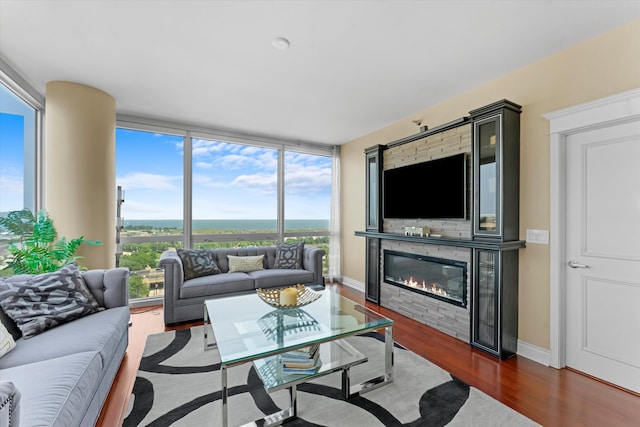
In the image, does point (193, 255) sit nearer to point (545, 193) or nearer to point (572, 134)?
point (545, 193)

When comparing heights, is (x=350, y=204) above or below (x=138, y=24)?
below

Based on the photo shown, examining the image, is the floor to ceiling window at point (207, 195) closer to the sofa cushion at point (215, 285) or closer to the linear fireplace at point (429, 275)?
the sofa cushion at point (215, 285)

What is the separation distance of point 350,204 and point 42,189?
13.9 ft

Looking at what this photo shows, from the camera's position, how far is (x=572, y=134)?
2436 mm

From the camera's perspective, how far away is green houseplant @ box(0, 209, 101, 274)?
2.56m

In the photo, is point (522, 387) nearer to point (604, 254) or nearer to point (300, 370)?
point (604, 254)

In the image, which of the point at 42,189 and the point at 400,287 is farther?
the point at 400,287

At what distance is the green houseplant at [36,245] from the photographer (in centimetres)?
256

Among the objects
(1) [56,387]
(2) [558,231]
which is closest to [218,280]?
(1) [56,387]

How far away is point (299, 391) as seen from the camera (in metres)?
2.10

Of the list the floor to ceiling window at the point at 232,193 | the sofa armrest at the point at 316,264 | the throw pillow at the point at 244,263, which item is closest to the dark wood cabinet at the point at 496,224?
the sofa armrest at the point at 316,264

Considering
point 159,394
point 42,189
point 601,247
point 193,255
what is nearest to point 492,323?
point 601,247

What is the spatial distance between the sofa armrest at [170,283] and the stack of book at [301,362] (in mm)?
1875

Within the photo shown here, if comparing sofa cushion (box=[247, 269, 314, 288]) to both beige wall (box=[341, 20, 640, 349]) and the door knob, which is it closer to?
beige wall (box=[341, 20, 640, 349])
